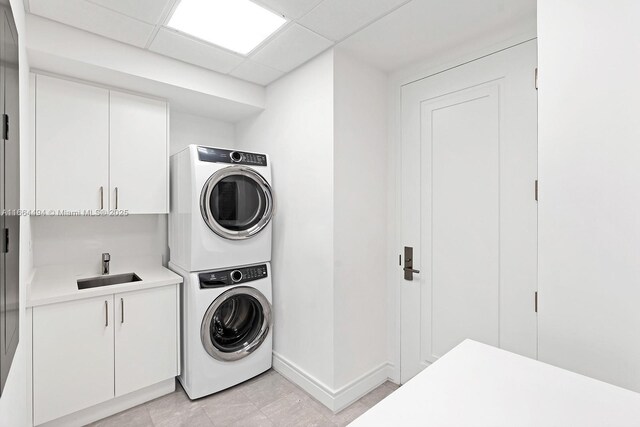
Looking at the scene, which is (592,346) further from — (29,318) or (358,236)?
(29,318)

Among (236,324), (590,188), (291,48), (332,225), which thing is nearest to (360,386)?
(236,324)

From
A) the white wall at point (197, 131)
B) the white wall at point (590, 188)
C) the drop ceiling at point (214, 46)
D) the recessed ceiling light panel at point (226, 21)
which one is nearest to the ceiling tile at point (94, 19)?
the drop ceiling at point (214, 46)

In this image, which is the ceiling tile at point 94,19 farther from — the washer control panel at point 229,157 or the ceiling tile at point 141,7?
the washer control panel at point 229,157

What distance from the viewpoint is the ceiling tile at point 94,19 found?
1.68 meters

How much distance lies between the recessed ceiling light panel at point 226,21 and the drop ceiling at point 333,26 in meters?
0.06

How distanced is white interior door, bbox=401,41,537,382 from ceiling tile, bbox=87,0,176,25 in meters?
1.71

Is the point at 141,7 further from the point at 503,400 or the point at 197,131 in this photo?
the point at 503,400

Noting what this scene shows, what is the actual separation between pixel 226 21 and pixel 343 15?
73 cm

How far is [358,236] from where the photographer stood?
2.29 m

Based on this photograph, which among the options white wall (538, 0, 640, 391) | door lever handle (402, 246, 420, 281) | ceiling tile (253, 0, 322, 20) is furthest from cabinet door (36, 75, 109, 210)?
white wall (538, 0, 640, 391)

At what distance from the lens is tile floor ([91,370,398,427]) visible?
1991mm

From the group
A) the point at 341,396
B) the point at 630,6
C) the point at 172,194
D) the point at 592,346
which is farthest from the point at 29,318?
the point at 630,6

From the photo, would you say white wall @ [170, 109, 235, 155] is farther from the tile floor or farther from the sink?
the tile floor

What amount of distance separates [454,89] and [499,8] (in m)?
0.50
